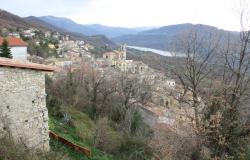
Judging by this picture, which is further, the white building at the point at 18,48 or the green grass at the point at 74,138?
the white building at the point at 18,48

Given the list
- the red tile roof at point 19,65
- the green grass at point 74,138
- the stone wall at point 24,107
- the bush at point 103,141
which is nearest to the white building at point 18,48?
the green grass at point 74,138

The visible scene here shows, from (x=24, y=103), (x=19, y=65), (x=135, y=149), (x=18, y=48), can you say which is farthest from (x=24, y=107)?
(x=18, y=48)

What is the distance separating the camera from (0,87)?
37.1 feet

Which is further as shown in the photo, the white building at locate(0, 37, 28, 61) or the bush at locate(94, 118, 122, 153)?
the white building at locate(0, 37, 28, 61)

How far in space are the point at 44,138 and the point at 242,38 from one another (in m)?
9.53

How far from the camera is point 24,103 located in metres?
12.2

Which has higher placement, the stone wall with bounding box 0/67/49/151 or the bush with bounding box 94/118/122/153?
the stone wall with bounding box 0/67/49/151

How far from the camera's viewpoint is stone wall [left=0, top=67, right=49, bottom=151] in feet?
37.7

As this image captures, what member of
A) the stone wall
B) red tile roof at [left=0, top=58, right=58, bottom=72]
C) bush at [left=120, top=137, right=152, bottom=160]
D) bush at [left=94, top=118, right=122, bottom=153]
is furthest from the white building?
red tile roof at [left=0, top=58, right=58, bottom=72]

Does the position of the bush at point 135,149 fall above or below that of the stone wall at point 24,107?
below

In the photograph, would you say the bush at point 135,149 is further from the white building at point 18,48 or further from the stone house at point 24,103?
the white building at point 18,48

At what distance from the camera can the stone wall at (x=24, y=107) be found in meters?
11.5

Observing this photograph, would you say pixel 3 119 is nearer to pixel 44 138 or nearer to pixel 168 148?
pixel 44 138

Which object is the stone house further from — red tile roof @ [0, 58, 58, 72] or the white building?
the white building
